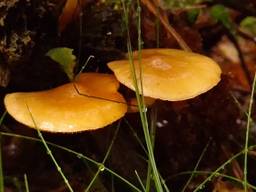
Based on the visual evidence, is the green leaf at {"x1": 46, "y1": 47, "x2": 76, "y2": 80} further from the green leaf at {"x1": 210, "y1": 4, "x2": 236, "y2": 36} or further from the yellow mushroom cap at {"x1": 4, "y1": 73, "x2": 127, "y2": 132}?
the green leaf at {"x1": 210, "y1": 4, "x2": 236, "y2": 36}

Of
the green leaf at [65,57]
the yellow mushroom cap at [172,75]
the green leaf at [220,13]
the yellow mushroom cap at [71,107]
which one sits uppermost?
the green leaf at [65,57]

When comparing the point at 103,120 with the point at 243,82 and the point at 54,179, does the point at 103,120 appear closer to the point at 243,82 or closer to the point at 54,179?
the point at 54,179

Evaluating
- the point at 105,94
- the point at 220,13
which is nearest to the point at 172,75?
the point at 105,94

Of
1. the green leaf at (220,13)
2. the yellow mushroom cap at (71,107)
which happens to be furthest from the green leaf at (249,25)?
the yellow mushroom cap at (71,107)

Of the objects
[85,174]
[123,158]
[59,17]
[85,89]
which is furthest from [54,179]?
[59,17]

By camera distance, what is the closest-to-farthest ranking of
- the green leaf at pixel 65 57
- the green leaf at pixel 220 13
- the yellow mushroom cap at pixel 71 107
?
the yellow mushroom cap at pixel 71 107 → the green leaf at pixel 65 57 → the green leaf at pixel 220 13

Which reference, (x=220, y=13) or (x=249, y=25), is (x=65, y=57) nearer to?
(x=220, y=13)

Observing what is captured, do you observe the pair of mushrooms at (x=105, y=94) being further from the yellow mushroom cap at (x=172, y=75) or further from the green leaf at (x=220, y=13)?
the green leaf at (x=220, y=13)
